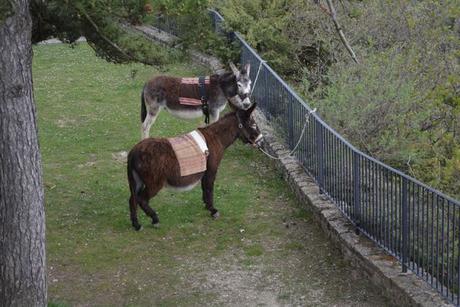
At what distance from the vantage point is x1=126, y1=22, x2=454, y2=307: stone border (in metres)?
7.45

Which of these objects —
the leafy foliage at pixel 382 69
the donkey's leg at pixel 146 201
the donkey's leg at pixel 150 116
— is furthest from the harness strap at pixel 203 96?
the donkey's leg at pixel 146 201

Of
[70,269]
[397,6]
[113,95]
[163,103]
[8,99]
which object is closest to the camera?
[8,99]

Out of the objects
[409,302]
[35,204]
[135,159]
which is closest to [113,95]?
[135,159]

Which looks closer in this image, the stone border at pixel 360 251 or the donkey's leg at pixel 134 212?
the stone border at pixel 360 251

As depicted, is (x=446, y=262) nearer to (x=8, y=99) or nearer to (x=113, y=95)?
(x=8, y=99)

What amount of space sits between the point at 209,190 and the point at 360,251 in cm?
268

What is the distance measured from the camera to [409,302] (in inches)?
290

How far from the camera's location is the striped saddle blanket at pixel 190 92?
12758mm

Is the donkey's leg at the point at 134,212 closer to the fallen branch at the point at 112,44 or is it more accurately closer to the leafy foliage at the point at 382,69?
the fallen branch at the point at 112,44

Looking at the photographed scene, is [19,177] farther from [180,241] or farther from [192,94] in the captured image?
[192,94]

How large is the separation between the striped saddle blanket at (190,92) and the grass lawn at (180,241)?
124 cm

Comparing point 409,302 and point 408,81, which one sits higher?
point 408,81

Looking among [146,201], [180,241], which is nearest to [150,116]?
[146,201]

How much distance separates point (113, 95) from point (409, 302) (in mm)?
11435
